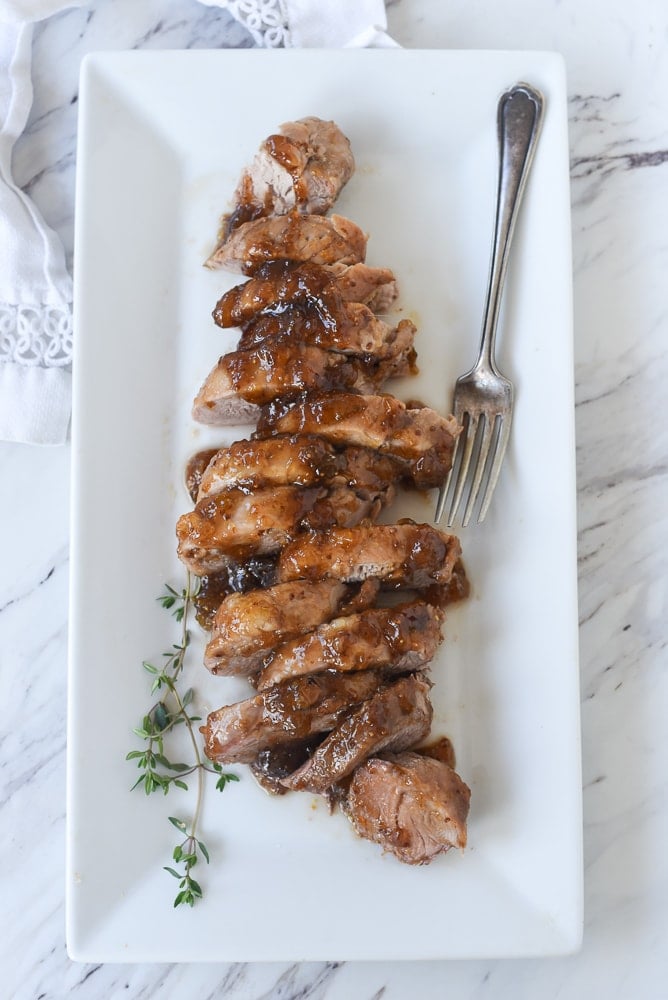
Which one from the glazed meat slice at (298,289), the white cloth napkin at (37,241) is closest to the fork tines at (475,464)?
the glazed meat slice at (298,289)

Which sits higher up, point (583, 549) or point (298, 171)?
point (298, 171)

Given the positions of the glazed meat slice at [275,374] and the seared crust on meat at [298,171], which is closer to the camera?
the glazed meat slice at [275,374]

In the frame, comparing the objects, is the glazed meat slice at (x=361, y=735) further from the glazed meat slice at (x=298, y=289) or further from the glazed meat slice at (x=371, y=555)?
the glazed meat slice at (x=298, y=289)

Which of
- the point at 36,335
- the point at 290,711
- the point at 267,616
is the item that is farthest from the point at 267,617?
the point at 36,335

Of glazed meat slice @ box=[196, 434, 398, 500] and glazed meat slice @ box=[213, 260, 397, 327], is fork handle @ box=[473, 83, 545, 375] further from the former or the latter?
Result: glazed meat slice @ box=[196, 434, 398, 500]

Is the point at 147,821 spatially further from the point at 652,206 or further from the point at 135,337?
the point at 652,206

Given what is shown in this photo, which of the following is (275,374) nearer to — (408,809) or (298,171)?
(298,171)
